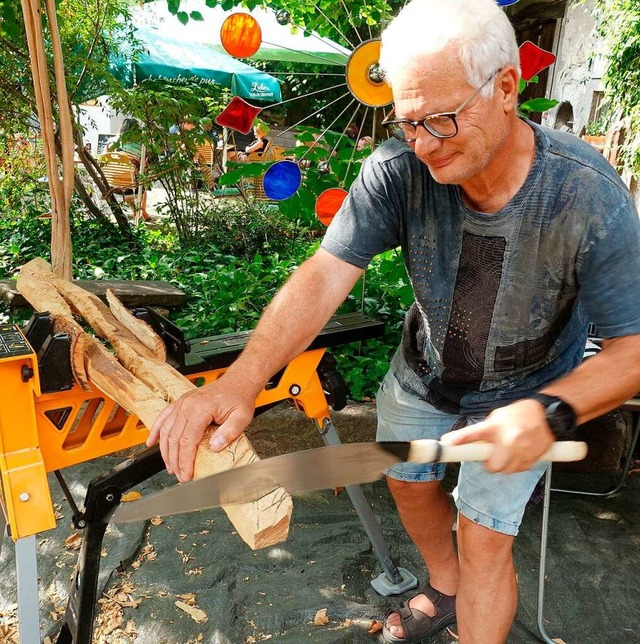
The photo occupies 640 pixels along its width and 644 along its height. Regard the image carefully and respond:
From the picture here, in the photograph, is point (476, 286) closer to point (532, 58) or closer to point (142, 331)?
point (142, 331)

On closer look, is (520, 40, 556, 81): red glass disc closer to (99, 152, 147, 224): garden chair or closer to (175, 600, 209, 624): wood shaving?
(175, 600, 209, 624): wood shaving

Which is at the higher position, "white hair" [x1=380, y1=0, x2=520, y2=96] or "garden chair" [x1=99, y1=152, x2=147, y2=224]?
"white hair" [x1=380, y1=0, x2=520, y2=96]

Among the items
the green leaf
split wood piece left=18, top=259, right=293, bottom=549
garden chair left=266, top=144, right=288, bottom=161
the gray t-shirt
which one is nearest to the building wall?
garden chair left=266, top=144, right=288, bottom=161

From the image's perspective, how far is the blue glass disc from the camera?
9.23 feet

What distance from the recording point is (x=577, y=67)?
7078 millimetres

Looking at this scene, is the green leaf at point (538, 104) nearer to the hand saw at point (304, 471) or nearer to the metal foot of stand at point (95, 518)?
the hand saw at point (304, 471)

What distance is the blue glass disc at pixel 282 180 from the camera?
9.23 feet

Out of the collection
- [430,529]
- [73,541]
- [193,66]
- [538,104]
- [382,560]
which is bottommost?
A: [73,541]

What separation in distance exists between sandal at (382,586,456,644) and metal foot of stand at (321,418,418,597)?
0.15 meters

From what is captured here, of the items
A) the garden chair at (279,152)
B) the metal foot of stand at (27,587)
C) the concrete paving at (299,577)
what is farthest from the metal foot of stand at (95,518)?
the garden chair at (279,152)

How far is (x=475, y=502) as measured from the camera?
169 cm

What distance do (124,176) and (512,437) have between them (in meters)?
8.02

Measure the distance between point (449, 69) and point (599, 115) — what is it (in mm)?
6286

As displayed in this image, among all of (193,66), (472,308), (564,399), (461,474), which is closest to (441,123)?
(472,308)
